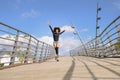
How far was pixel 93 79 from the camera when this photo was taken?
4484mm

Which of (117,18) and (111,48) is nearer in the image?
(117,18)

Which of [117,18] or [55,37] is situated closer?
[117,18]

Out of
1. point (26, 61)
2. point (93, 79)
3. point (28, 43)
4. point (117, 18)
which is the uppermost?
point (117, 18)

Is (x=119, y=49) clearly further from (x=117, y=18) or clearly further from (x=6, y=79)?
(x=6, y=79)

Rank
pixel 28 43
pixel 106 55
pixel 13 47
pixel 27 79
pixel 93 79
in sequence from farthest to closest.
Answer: pixel 106 55, pixel 28 43, pixel 13 47, pixel 27 79, pixel 93 79

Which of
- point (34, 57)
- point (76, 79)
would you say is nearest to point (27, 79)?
point (76, 79)

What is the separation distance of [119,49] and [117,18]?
155 cm

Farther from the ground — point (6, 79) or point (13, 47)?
point (13, 47)

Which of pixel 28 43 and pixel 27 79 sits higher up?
pixel 28 43

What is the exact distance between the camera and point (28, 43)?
1262 centimetres

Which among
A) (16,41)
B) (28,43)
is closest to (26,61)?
(28,43)

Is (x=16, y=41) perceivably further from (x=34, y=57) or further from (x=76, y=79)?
(x=76, y=79)

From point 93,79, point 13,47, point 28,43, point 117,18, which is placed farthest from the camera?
point 28,43

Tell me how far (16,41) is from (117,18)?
4867 mm
